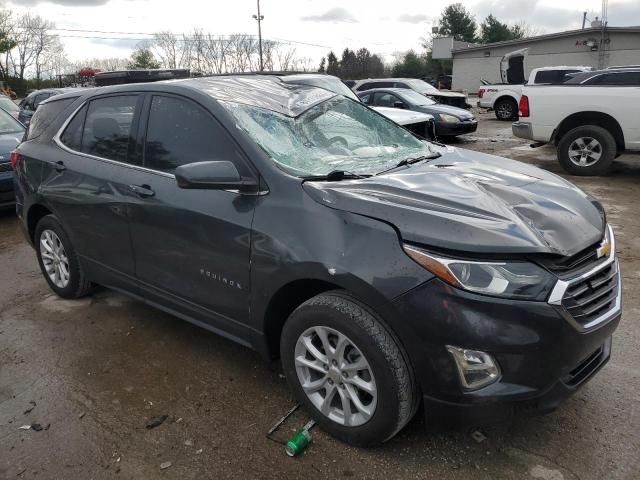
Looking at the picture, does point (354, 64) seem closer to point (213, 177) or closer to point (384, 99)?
point (384, 99)

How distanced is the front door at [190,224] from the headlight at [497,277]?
103 centimetres

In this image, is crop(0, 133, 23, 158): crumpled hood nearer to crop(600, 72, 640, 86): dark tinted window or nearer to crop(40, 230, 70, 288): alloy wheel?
crop(40, 230, 70, 288): alloy wheel

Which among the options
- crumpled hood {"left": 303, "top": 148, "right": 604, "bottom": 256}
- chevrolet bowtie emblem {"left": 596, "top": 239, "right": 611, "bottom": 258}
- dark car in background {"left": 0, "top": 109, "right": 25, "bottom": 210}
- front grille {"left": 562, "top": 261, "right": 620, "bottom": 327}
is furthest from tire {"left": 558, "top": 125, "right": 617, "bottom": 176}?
dark car in background {"left": 0, "top": 109, "right": 25, "bottom": 210}

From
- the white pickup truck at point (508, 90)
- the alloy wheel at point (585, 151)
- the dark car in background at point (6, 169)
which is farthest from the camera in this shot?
the white pickup truck at point (508, 90)

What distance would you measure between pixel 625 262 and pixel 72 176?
15.4 ft

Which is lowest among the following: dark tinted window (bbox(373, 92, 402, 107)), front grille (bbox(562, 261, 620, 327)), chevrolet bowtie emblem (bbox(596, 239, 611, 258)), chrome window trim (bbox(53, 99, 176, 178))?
front grille (bbox(562, 261, 620, 327))

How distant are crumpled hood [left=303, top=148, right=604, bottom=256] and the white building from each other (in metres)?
28.9

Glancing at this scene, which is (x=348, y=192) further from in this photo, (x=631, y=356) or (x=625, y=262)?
(x=625, y=262)

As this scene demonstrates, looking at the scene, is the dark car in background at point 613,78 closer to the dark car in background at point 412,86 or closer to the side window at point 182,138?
the dark car in background at point 412,86

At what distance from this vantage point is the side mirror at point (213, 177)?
2.59m

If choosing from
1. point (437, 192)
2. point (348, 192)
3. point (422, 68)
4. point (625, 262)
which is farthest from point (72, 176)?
A: point (422, 68)

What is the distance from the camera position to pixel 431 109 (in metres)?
13.1

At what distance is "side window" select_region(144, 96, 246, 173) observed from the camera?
113 inches

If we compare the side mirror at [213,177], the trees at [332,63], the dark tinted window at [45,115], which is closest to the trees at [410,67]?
the trees at [332,63]
